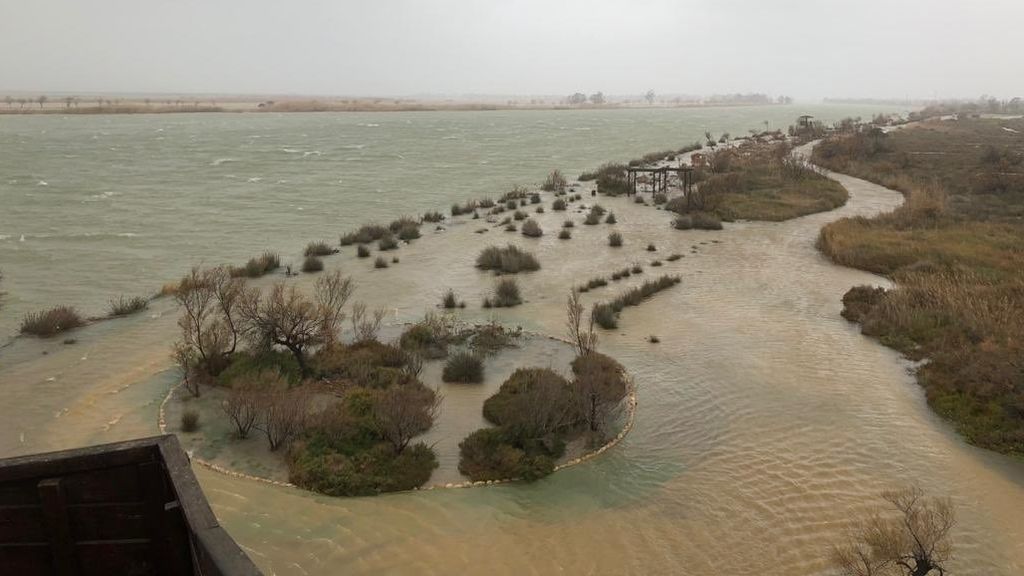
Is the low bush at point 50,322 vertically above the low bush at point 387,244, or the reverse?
the low bush at point 387,244

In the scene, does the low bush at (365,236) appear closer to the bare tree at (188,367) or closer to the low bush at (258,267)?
the low bush at (258,267)

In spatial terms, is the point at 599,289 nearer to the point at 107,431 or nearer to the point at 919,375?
the point at 919,375

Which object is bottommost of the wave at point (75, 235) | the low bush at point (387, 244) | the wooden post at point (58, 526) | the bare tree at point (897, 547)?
the bare tree at point (897, 547)

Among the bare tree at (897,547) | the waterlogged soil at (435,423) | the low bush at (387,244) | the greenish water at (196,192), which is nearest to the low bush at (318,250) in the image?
the greenish water at (196,192)

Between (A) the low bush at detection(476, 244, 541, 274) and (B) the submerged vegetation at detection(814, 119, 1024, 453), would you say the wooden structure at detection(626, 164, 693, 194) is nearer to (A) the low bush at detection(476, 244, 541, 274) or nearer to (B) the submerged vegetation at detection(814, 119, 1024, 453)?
(B) the submerged vegetation at detection(814, 119, 1024, 453)

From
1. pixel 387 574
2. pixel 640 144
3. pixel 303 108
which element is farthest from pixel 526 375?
pixel 303 108

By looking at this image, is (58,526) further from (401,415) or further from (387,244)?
(387,244)
